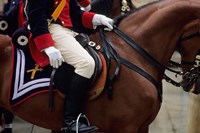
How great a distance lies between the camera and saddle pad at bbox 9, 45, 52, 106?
10.6 feet

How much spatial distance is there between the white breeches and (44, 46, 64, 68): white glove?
11cm

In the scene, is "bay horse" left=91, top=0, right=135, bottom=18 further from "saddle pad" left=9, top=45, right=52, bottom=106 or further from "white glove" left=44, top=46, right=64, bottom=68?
"white glove" left=44, top=46, right=64, bottom=68

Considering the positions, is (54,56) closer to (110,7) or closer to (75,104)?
(75,104)

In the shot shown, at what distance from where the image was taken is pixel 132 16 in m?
3.26

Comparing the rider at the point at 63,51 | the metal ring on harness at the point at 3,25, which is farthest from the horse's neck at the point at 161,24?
the metal ring on harness at the point at 3,25

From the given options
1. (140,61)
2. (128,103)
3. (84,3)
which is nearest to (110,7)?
(84,3)

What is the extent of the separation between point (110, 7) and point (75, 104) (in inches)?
79.1

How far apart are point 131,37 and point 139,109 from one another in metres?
0.51

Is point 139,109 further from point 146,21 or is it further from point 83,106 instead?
point 146,21

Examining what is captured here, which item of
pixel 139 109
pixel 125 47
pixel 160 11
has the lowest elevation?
pixel 139 109

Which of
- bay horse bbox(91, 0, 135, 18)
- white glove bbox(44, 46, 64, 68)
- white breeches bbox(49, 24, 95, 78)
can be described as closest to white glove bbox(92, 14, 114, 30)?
white breeches bbox(49, 24, 95, 78)

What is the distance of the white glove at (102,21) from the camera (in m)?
3.29

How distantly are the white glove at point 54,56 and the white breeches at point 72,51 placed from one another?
11cm

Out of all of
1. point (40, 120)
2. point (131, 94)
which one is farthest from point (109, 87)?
point (40, 120)
